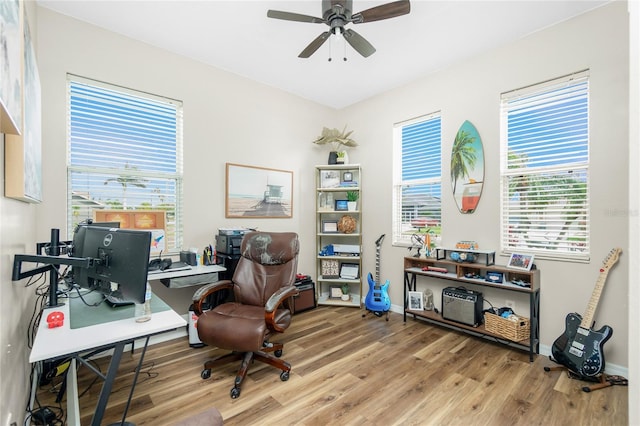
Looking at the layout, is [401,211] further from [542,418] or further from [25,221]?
[25,221]

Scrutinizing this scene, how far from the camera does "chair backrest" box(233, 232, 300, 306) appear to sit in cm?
263

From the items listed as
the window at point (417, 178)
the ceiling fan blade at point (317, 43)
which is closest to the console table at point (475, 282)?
the window at point (417, 178)

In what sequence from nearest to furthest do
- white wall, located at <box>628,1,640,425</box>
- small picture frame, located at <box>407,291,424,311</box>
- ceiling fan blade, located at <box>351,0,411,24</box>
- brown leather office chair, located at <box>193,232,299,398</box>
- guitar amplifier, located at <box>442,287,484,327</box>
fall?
white wall, located at <box>628,1,640,425</box>
ceiling fan blade, located at <box>351,0,411,24</box>
brown leather office chair, located at <box>193,232,299,398</box>
guitar amplifier, located at <box>442,287,484,327</box>
small picture frame, located at <box>407,291,424,311</box>

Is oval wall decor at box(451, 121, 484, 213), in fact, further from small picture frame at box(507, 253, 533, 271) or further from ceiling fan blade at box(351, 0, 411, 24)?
ceiling fan blade at box(351, 0, 411, 24)

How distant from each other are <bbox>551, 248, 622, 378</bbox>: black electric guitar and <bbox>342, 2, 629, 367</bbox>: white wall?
0.45 feet

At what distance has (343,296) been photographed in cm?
404

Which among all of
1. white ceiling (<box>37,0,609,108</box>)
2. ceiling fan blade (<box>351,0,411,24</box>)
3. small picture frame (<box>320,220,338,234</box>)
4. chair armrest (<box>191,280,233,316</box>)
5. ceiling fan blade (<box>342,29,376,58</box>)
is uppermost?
white ceiling (<box>37,0,609,108</box>)

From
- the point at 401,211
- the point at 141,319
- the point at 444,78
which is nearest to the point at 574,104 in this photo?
the point at 444,78

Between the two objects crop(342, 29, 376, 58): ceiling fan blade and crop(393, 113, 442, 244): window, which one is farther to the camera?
crop(393, 113, 442, 244): window

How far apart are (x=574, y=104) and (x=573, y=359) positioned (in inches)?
84.9

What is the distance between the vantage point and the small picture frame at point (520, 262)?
2.62 m

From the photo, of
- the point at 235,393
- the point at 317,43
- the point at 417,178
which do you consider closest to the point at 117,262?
the point at 235,393

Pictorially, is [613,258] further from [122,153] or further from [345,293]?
[122,153]

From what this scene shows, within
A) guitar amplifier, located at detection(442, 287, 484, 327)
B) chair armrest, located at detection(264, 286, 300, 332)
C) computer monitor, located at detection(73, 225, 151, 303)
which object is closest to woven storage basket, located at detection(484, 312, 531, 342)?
guitar amplifier, located at detection(442, 287, 484, 327)
